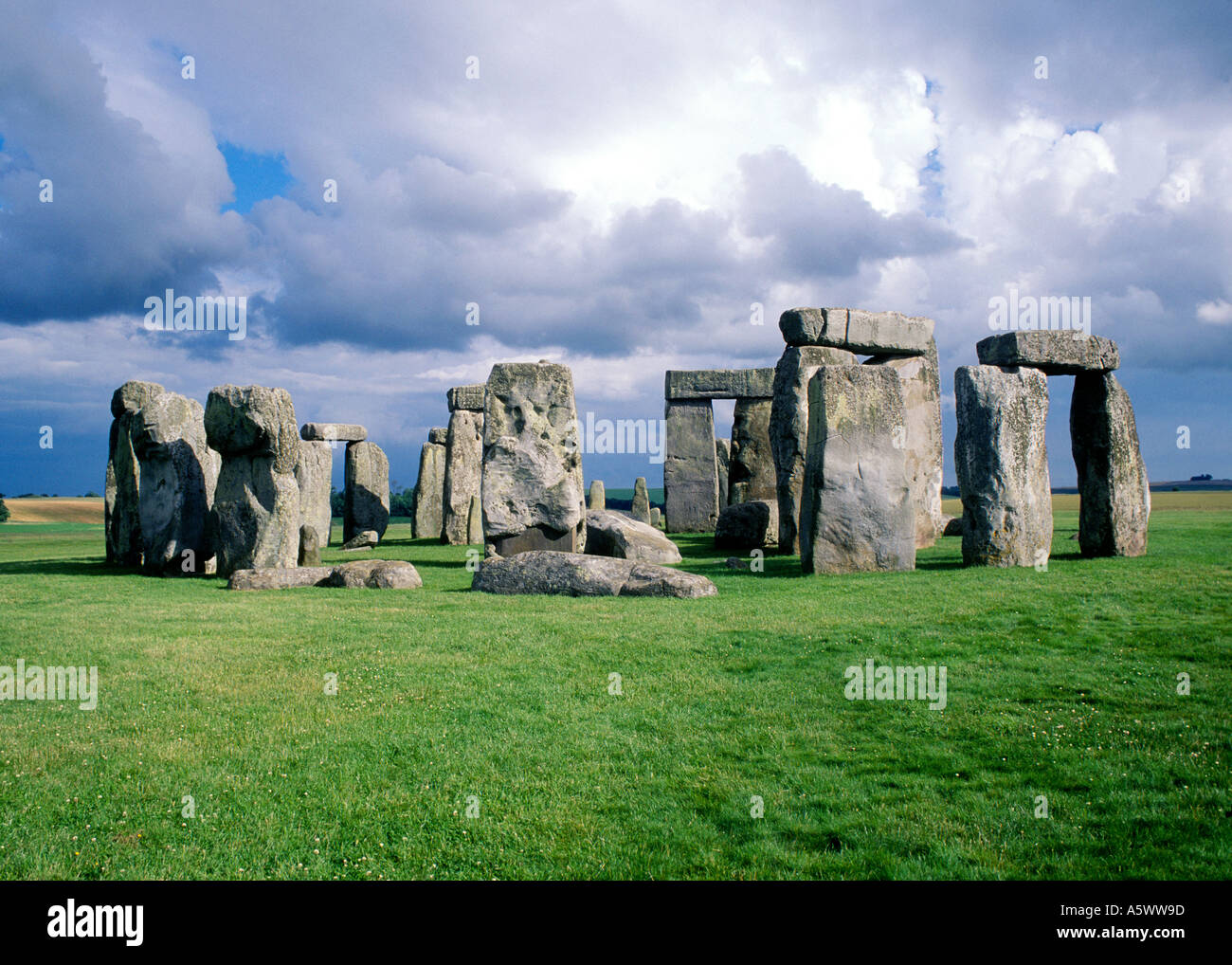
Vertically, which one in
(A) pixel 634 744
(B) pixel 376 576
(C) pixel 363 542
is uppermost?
(B) pixel 376 576

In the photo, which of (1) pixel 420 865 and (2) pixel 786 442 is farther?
(2) pixel 786 442

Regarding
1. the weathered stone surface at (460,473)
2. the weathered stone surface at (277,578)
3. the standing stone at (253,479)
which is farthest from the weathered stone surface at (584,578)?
the weathered stone surface at (460,473)

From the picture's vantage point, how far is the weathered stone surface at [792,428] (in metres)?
14.7

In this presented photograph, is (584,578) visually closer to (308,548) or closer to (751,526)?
(751,526)

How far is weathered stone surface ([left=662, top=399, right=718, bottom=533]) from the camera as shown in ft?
72.3

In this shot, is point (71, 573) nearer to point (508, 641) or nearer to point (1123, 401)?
point (508, 641)

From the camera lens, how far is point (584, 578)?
957 centimetres

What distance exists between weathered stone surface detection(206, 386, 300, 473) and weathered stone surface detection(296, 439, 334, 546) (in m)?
4.90

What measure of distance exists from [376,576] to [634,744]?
6.78 metres

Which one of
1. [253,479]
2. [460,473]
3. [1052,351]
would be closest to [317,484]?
[460,473]

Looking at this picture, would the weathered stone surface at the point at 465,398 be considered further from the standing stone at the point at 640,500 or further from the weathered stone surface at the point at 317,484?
the standing stone at the point at 640,500

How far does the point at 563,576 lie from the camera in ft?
31.9
